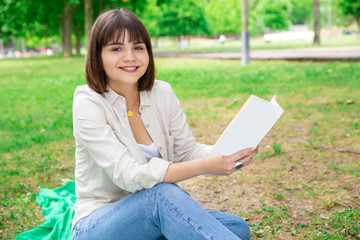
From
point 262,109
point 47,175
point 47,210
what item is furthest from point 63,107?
point 262,109

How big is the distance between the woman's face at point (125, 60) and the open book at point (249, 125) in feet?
2.06

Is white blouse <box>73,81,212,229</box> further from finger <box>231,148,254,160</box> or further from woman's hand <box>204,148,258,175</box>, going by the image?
finger <box>231,148,254,160</box>

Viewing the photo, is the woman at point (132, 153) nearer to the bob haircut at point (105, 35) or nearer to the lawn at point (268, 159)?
the bob haircut at point (105, 35)

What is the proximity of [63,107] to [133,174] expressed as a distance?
590 centimetres

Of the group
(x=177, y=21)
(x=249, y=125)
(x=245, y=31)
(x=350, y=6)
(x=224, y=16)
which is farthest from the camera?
(x=224, y=16)

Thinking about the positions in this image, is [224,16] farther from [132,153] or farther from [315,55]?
[132,153]

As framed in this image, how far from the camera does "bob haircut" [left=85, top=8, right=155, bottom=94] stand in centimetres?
217

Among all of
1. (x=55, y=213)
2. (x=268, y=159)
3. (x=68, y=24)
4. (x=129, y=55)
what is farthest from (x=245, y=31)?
(x=68, y=24)

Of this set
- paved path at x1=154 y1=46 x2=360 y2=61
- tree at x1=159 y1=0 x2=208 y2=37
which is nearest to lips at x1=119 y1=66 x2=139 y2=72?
paved path at x1=154 y1=46 x2=360 y2=61

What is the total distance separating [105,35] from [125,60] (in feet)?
0.53

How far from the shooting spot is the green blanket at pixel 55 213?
2709 millimetres

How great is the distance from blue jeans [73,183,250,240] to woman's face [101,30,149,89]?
62 centimetres

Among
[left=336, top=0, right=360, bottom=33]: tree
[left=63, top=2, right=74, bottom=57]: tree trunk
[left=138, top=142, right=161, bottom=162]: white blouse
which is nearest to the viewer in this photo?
[left=138, top=142, right=161, bottom=162]: white blouse

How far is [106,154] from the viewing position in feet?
6.72
